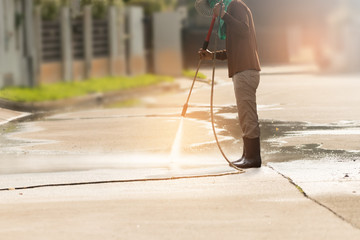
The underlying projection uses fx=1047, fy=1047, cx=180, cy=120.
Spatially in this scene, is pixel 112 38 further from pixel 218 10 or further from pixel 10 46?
pixel 218 10

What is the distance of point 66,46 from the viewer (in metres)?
27.0

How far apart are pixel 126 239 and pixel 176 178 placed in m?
2.56

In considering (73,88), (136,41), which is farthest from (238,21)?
(136,41)

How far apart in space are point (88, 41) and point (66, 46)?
158 centimetres

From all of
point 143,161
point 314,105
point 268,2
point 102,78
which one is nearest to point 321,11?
point 268,2

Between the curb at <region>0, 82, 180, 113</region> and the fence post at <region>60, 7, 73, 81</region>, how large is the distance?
6.43 ft

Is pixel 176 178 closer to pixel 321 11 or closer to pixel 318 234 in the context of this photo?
pixel 318 234

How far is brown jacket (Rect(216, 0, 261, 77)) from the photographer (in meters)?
9.51

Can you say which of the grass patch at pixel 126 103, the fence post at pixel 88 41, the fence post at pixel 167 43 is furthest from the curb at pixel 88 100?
the fence post at pixel 167 43

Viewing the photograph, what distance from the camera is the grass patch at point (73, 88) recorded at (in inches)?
845

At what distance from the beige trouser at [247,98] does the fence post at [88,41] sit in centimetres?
1869

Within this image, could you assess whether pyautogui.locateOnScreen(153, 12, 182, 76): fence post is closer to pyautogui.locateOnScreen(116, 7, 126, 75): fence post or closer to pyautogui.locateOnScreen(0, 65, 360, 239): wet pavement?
pyautogui.locateOnScreen(116, 7, 126, 75): fence post

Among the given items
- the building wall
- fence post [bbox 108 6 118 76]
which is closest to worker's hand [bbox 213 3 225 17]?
the building wall

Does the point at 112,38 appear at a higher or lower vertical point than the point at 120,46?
higher
